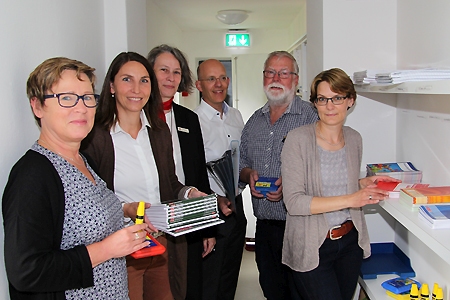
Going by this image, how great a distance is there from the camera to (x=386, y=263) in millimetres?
2545

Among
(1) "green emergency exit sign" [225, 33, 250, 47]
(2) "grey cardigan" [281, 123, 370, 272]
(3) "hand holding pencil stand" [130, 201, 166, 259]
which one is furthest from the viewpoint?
(1) "green emergency exit sign" [225, 33, 250, 47]

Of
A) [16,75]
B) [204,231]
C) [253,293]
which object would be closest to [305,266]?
[204,231]

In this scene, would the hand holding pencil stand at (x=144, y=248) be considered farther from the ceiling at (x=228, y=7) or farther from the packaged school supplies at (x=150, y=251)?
the ceiling at (x=228, y=7)

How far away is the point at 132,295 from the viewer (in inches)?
70.9

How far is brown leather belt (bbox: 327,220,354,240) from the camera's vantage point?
198 cm

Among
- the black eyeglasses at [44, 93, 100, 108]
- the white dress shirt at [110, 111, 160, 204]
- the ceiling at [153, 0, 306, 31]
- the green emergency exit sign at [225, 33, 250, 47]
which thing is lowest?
the white dress shirt at [110, 111, 160, 204]

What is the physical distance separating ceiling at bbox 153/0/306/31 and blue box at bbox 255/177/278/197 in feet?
11.0

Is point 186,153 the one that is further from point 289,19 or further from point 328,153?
point 289,19

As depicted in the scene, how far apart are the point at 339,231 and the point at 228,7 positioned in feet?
13.9

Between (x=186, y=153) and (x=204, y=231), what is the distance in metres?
0.49

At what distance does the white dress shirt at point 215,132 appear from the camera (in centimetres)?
279

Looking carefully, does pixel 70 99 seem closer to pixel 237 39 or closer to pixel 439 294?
pixel 439 294

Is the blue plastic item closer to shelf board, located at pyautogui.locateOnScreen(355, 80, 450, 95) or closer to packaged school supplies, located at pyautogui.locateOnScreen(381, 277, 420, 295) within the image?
packaged school supplies, located at pyautogui.locateOnScreen(381, 277, 420, 295)

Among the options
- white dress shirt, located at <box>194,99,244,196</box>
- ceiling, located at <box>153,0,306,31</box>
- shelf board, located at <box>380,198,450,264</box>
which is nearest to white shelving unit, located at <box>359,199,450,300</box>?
shelf board, located at <box>380,198,450,264</box>
